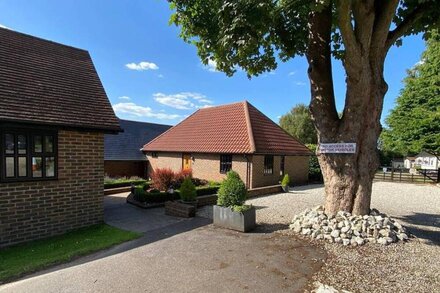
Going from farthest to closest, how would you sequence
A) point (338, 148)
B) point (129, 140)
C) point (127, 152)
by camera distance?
point (129, 140)
point (127, 152)
point (338, 148)

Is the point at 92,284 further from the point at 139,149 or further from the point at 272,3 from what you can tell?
the point at 139,149

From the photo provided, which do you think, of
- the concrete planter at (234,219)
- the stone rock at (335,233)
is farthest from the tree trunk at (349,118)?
the concrete planter at (234,219)

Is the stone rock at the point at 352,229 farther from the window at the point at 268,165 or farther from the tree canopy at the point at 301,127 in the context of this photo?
the tree canopy at the point at 301,127

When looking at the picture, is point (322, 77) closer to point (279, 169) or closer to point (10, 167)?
point (10, 167)

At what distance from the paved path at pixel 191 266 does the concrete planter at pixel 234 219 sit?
0.89 ft

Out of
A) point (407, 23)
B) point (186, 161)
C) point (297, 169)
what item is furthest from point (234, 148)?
point (407, 23)

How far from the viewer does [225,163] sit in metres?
18.5

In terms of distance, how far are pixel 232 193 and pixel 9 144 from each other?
6.35m

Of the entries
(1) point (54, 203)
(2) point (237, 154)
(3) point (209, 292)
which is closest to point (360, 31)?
(3) point (209, 292)

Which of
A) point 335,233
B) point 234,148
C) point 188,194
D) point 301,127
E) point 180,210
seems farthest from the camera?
point 301,127

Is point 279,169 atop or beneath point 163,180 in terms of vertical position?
atop

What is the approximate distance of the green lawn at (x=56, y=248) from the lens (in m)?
5.89

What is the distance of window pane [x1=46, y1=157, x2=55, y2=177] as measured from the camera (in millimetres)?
8203

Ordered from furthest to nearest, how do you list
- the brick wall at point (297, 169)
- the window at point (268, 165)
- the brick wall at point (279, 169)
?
the brick wall at point (297, 169)
the window at point (268, 165)
the brick wall at point (279, 169)
